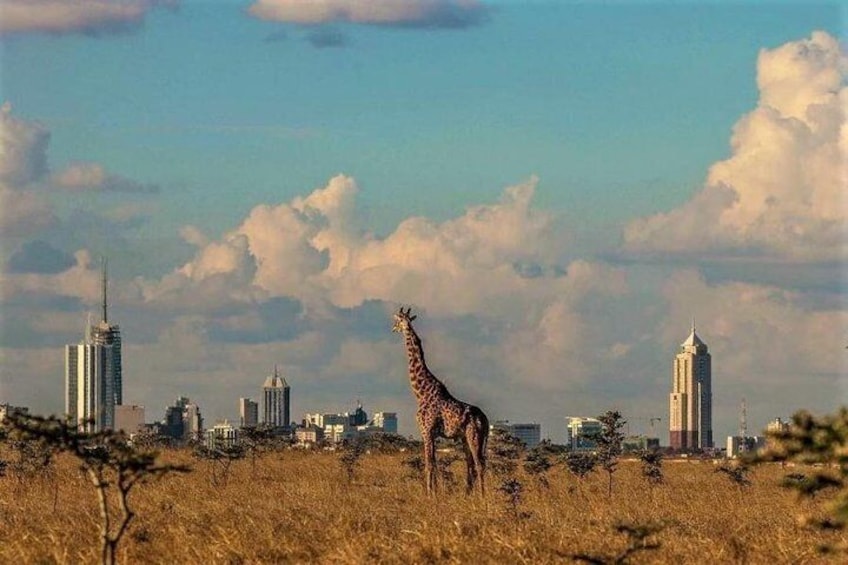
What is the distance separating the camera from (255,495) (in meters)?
39.7

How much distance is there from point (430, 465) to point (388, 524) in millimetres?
11947

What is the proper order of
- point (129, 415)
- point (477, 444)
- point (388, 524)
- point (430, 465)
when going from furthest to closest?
point (129, 415)
point (477, 444)
point (430, 465)
point (388, 524)

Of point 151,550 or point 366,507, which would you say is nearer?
point 151,550

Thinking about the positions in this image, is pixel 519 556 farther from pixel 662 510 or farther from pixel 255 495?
pixel 255 495

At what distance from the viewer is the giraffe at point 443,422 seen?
41219 mm

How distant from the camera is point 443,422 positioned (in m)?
42.1

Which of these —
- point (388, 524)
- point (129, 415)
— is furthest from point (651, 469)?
point (129, 415)

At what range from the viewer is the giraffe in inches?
1623

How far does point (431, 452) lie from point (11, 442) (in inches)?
614

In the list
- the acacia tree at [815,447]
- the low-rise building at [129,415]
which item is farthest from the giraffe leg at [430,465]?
the low-rise building at [129,415]

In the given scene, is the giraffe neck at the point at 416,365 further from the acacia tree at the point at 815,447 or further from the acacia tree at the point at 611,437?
the acacia tree at the point at 815,447

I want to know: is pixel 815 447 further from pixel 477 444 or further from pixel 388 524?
pixel 477 444

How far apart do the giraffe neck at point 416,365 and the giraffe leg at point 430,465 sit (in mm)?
1699

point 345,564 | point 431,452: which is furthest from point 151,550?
point 431,452
